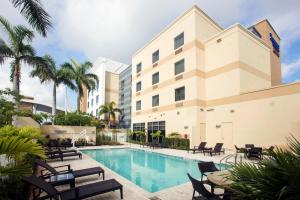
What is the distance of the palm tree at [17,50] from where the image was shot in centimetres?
1481

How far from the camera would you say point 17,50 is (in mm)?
15375

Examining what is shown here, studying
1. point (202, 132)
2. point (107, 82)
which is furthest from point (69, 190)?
point (107, 82)

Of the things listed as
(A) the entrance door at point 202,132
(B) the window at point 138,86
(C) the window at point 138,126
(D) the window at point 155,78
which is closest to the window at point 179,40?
(D) the window at point 155,78

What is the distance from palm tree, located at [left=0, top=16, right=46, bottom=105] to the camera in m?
14.8

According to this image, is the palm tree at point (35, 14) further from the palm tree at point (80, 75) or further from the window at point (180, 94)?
the palm tree at point (80, 75)

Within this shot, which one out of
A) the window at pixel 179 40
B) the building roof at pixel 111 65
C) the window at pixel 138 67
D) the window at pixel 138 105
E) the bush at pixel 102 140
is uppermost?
the building roof at pixel 111 65

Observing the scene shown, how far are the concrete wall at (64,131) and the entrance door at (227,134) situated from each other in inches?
601

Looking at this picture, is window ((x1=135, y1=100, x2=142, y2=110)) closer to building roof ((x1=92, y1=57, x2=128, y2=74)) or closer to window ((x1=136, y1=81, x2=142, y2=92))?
window ((x1=136, y1=81, x2=142, y2=92))

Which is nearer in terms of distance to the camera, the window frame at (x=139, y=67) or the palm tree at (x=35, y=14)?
the palm tree at (x=35, y=14)

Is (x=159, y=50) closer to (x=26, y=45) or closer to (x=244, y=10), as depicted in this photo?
(x=244, y=10)

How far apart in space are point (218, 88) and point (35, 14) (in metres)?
16.1

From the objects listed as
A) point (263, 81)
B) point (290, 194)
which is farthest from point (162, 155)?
point (290, 194)

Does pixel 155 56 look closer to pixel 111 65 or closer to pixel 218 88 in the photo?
pixel 218 88

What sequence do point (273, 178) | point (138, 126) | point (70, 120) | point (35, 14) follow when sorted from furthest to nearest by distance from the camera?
point (138, 126)
point (70, 120)
point (35, 14)
point (273, 178)
